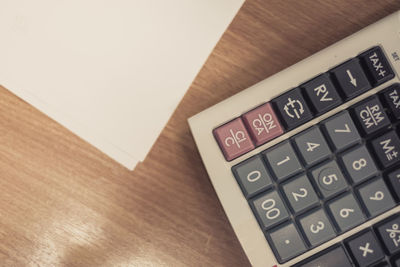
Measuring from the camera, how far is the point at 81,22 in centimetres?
36

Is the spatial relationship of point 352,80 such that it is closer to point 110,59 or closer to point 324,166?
point 324,166

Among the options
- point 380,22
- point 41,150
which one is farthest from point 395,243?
point 41,150

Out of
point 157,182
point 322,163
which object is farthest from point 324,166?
point 157,182

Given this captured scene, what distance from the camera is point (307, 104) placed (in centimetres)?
33

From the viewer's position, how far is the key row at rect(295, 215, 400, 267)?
0.32 metres

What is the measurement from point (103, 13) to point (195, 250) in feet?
0.72

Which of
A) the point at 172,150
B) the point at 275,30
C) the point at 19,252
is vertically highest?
the point at 275,30

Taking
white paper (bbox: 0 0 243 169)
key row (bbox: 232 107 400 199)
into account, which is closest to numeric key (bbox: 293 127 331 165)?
key row (bbox: 232 107 400 199)

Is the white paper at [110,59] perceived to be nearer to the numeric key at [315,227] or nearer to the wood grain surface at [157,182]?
the wood grain surface at [157,182]

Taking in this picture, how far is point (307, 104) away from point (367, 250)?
0.39 feet

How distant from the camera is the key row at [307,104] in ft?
1.06

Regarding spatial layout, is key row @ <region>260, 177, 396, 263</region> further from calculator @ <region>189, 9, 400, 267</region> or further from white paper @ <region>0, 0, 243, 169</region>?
white paper @ <region>0, 0, 243, 169</region>

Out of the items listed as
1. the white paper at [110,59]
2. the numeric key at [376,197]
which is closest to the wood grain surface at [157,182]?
the white paper at [110,59]

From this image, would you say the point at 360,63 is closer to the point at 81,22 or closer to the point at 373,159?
the point at 373,159
